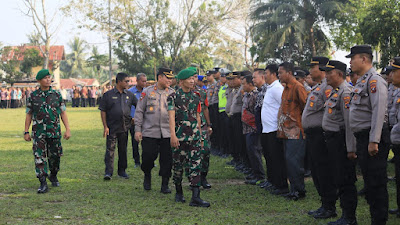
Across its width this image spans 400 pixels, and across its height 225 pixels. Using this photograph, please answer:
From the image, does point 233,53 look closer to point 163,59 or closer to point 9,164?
point 163,59

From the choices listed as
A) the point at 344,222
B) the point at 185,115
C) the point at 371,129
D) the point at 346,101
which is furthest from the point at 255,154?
the point at 371,129

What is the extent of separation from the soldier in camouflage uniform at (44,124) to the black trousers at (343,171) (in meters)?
4.79

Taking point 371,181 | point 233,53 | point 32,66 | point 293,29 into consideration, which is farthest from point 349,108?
point 32,66

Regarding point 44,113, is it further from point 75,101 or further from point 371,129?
point 75,101

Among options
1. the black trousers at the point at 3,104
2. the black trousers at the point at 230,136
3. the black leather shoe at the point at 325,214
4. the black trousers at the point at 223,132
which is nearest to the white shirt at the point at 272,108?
the black leather shoe at the point at 325,214

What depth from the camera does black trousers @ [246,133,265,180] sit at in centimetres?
933

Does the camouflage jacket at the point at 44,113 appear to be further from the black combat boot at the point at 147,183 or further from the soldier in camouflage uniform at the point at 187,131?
the soldier in camouflage uniform at the point at 187,131

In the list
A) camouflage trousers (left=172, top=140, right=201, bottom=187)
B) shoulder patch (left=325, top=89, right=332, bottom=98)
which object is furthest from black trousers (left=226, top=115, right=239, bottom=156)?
shoulder patch (left=325, top=89, right=332, bottom=98)

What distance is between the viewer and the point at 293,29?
3262 cm

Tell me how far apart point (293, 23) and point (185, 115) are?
26.1 m

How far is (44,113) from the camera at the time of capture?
336 inches

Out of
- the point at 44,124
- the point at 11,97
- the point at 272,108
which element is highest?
the point at 11,97

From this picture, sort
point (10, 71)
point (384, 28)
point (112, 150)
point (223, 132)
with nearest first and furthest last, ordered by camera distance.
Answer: point (112, 150) < point (223, 132) < point (384, 28) < point (10, 71)

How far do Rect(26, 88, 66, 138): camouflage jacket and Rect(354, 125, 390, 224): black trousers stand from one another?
5338 mm
